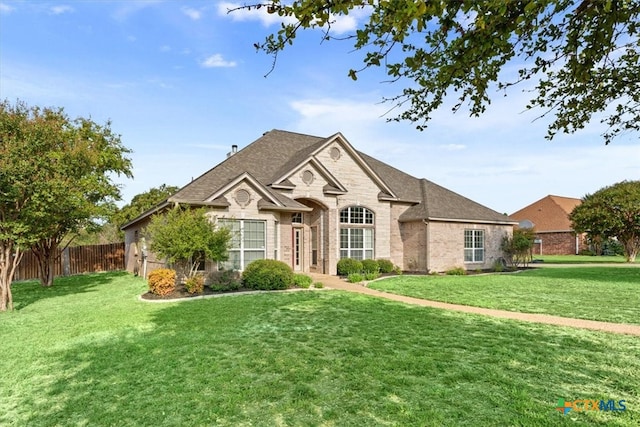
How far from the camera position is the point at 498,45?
364 cm

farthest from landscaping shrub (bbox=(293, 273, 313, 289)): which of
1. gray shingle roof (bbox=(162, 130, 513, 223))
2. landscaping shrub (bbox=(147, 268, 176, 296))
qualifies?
landscaping shrub (bbox=(147, 268, 176, 296))

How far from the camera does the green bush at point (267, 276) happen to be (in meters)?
13.8

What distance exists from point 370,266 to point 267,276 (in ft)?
22.9

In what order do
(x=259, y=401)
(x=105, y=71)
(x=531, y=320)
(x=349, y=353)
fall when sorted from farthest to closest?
(x=105, y=71), (x=531, y=320), (x=349, y=353), (x=259, y=401)

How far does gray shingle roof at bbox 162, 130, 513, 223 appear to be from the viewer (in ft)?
54.7

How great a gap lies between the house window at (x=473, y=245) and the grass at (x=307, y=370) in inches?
550

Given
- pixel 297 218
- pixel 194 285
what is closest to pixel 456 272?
pixel 297 218

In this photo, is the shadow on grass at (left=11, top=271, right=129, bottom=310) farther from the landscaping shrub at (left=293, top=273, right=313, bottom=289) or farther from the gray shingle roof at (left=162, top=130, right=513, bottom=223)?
the landscaping shrub at (left=293, top=273, right=313, bottom=289)

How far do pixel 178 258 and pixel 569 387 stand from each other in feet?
39.1

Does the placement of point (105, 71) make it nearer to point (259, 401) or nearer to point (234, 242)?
point (234, 242)

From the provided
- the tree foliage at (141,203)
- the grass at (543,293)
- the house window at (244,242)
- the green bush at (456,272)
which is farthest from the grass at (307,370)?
the tree foliage at (141,203)

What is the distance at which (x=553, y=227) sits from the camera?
143 feet

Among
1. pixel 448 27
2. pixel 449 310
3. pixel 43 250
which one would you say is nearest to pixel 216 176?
pixel 43 250

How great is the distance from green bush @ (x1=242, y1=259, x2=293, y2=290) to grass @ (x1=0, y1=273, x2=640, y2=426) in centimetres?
409
